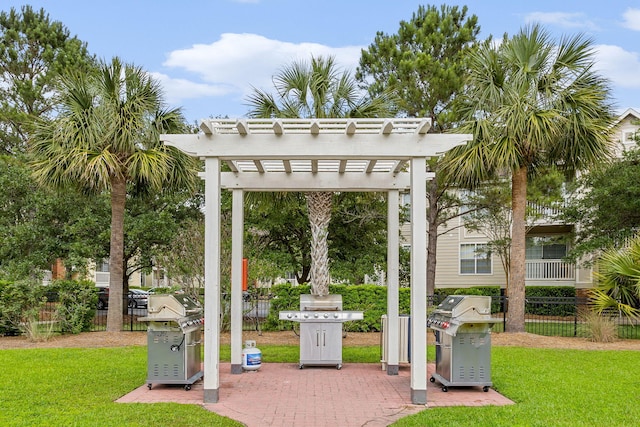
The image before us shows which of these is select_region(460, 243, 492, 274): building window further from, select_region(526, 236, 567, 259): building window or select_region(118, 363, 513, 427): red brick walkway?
select_region(118, 363, 513, 427): red brick walkway

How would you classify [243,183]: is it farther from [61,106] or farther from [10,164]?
[10,164]

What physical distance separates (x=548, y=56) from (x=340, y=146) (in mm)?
8306

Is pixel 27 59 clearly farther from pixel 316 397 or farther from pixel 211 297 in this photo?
pixel 316 397

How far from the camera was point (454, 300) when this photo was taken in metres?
7.69

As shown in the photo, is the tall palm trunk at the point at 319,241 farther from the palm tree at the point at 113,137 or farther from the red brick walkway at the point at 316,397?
the palm tree at the point at 113,137

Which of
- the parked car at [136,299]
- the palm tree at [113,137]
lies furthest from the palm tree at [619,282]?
the parked car at [136,299]

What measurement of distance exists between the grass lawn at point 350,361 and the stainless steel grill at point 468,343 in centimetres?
42

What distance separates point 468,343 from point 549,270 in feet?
60.8

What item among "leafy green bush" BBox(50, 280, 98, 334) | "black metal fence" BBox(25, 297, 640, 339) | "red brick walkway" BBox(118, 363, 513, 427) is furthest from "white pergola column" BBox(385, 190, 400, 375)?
"leafy green bush" BBox(50, 280, 98, 334)

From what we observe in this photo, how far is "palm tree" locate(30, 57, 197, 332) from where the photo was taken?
12.5 m

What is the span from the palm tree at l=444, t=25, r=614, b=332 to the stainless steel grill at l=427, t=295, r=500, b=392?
5.99 m

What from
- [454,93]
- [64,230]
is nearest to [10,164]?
[64,230]

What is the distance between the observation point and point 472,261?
2592cm

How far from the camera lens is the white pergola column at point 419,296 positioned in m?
6.71
